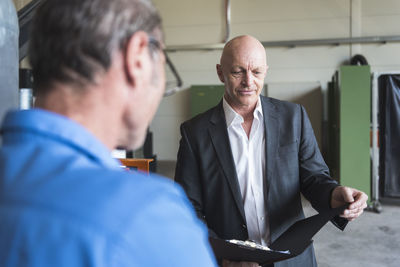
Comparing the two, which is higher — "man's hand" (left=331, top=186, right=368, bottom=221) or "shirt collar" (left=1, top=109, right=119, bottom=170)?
"shirt collar" (left=1, top=109, right=119, bottom=170)

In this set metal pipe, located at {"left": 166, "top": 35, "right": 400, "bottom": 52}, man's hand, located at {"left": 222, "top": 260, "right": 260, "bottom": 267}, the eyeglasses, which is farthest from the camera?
the eyeglasses

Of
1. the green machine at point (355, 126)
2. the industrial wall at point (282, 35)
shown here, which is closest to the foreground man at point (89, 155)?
the green machine at point (355, 126)

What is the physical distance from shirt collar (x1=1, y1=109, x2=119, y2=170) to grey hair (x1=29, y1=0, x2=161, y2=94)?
0.21 feet

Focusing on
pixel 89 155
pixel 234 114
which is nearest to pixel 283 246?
pixel 234 114

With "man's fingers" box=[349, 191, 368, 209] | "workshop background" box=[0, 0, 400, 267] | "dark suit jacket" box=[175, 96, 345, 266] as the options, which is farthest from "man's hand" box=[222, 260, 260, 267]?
"workshop background" box=[0, 0, 400, 267]

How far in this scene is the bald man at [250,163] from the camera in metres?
1.45

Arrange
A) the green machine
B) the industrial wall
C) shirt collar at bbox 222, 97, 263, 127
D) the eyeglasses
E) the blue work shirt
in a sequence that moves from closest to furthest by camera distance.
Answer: the blue work shirt
shirt collar at bbox 222, 97, 263, 127
the green machine
the industrial wall
the eyeglasses

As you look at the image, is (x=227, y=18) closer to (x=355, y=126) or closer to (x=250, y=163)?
(x=355, y=126)

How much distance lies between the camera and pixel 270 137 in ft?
4.91

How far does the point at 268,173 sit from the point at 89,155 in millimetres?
1083

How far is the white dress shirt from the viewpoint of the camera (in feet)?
4.81

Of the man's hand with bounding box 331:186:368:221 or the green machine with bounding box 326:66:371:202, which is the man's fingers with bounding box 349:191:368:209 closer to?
the man's hand with bounding box 331:186:368:221

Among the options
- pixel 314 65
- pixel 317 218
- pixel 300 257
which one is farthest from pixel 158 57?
pixel 314 65

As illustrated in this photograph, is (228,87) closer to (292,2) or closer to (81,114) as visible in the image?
(81,114)
